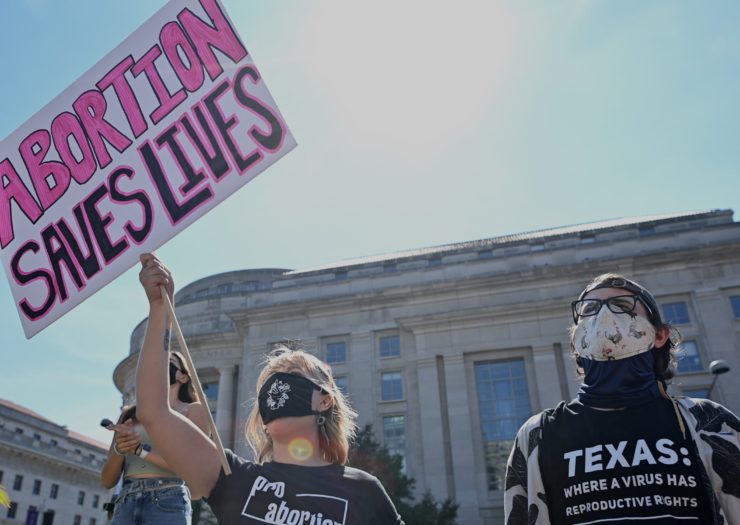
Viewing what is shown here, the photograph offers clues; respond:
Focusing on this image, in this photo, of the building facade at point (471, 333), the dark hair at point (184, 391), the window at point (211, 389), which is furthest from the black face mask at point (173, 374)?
the window at point (211, 389)

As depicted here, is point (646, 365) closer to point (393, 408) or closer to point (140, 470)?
point (140, 470)

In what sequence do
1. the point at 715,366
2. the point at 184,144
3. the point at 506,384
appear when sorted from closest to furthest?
1. the point at 184,144
2. the point at 715,366
3. the point at 506,384

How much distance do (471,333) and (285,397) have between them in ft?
116

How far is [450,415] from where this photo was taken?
3531cm

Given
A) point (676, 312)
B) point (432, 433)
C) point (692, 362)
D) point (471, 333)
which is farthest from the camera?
point (471, 333)

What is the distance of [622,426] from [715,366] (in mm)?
17265

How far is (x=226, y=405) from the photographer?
41.5m

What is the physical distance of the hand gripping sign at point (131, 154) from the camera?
3633 mm

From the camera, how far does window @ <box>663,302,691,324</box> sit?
34.9 meters

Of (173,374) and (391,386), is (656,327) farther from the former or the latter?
(391,386)

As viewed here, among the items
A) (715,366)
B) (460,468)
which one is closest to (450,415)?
(460,468)

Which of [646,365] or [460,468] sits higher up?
[460,468]

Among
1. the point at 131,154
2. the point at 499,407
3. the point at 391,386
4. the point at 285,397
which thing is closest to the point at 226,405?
the point at 391,386

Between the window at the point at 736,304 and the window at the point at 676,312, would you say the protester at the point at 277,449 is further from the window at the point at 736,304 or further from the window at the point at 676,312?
the window at the point at 736,304
